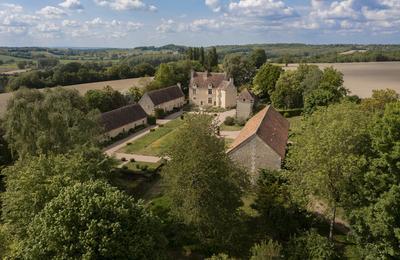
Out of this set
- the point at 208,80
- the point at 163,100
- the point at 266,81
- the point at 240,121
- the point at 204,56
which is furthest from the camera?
the point at 204,56

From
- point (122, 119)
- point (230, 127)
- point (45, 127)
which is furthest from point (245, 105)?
point (45, 127)

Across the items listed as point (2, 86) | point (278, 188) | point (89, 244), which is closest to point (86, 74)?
point (2, 86)

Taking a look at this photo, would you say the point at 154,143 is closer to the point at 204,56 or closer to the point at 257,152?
the point at 257,152

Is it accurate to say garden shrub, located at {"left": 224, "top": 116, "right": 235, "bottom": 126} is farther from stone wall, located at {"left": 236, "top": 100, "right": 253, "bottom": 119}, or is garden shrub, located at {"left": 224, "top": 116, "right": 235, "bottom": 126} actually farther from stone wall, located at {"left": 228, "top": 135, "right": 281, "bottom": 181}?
stone wall, located at {"left": 228, "top": 135, "right": 281, "bottom": 181}

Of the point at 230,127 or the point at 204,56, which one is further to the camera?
the point at 204,56

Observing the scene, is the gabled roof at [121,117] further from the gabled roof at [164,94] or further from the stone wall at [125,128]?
the gabled roof at [164,94]

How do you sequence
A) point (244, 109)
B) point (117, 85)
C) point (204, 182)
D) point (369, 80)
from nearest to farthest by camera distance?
1. point (204, 182)
2. point (244, 109)
3. point (369, 80)
4. point (117, 85)

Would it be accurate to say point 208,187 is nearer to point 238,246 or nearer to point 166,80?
point 238,246
